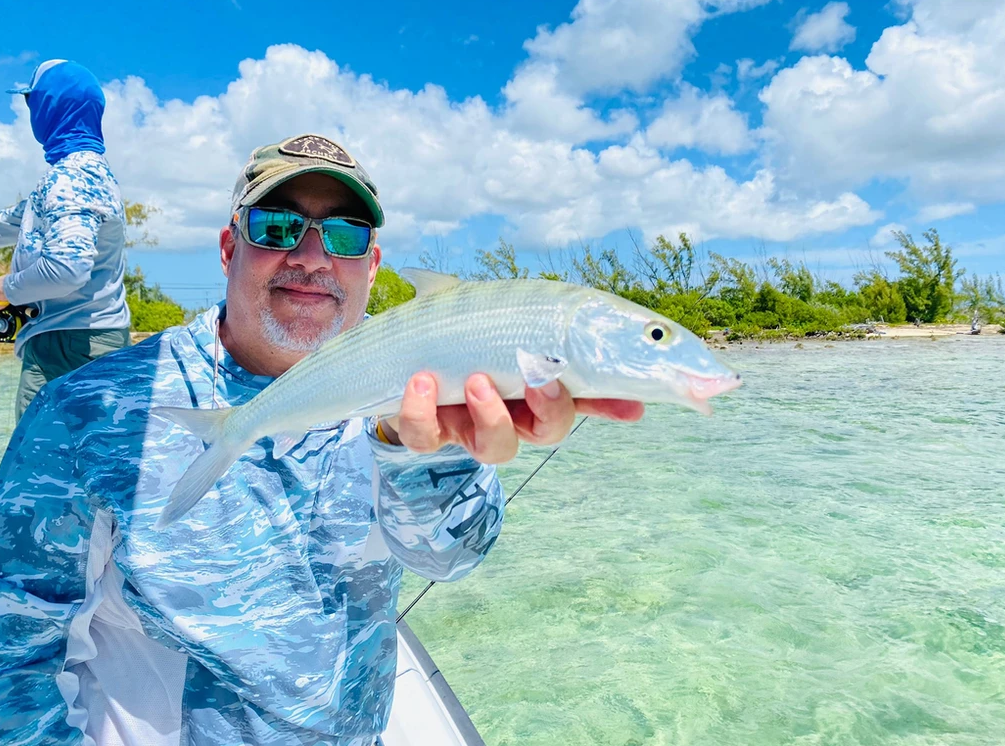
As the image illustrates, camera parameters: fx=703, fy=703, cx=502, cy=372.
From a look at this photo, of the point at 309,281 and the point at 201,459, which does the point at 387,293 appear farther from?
the point at 201,459

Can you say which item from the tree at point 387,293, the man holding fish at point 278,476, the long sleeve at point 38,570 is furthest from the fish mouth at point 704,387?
the tree at point 387,293

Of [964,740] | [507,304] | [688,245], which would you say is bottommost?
[964,740]

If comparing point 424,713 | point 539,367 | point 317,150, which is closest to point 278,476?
Result: point 539,367

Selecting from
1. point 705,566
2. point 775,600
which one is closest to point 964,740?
point 775,600

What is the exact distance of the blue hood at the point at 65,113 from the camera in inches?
136

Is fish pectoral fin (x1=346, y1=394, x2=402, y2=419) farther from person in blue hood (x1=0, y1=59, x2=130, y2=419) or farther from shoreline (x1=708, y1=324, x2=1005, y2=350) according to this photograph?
shoreline (x1=708, y1=324, x2=1005, y2=350)

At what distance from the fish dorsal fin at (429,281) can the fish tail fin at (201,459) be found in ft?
1.64

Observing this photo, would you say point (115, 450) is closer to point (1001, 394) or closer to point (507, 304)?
point (507, 304)

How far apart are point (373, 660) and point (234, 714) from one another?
0.35 meters

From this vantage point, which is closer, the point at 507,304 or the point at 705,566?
the point at 507,304

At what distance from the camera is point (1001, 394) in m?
13.3

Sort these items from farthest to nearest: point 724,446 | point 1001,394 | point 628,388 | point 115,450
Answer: point 1001,394 < point 724,446 < point 115,450 < point 628,388

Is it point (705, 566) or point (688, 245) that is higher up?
point (688, 245)

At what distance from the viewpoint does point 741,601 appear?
4.64 metres
